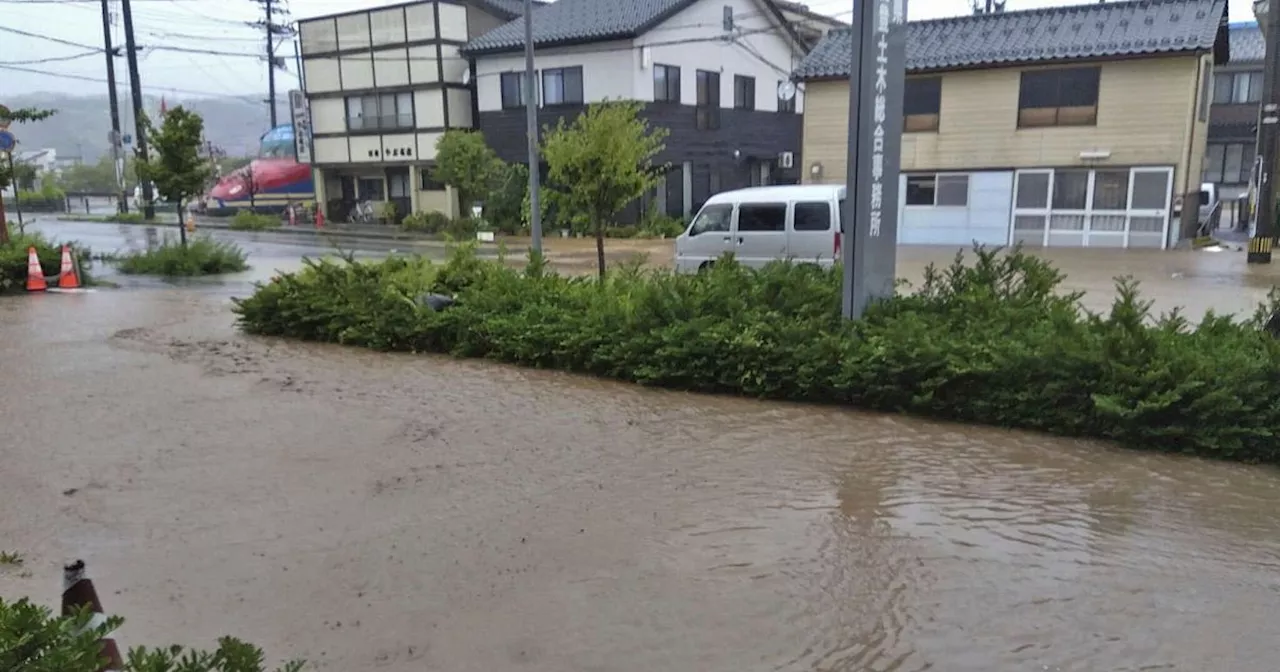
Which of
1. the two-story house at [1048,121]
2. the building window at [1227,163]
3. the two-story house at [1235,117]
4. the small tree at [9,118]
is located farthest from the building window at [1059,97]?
the small tree at [9,118]

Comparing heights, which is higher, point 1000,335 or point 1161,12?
point 1161,12

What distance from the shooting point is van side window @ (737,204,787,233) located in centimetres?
1474

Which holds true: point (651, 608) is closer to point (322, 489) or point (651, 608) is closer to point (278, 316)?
point (322, 489)

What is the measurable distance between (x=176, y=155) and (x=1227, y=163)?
38.3 m

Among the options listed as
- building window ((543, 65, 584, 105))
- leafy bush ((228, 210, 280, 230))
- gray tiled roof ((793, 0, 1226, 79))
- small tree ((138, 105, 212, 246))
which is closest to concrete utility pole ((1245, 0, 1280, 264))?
gray tiled roof ((793, 0, 1226, 79))

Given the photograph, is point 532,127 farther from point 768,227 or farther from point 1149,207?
point 1149,207

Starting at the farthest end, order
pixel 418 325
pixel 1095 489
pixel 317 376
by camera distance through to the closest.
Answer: pixel 418 325
pixel 317 376
pixel 1095 489

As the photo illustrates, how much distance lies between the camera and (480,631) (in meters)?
3.96

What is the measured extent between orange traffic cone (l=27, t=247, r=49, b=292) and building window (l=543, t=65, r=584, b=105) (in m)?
17.8

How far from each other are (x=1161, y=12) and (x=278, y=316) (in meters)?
22.3

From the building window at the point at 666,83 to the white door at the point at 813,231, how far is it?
1551 cm

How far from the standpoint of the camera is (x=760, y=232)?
14898 mm

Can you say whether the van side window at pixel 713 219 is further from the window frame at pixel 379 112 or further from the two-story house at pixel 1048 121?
the window frame at pixel 379 112

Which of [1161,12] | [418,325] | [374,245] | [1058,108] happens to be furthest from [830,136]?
[418,325]
